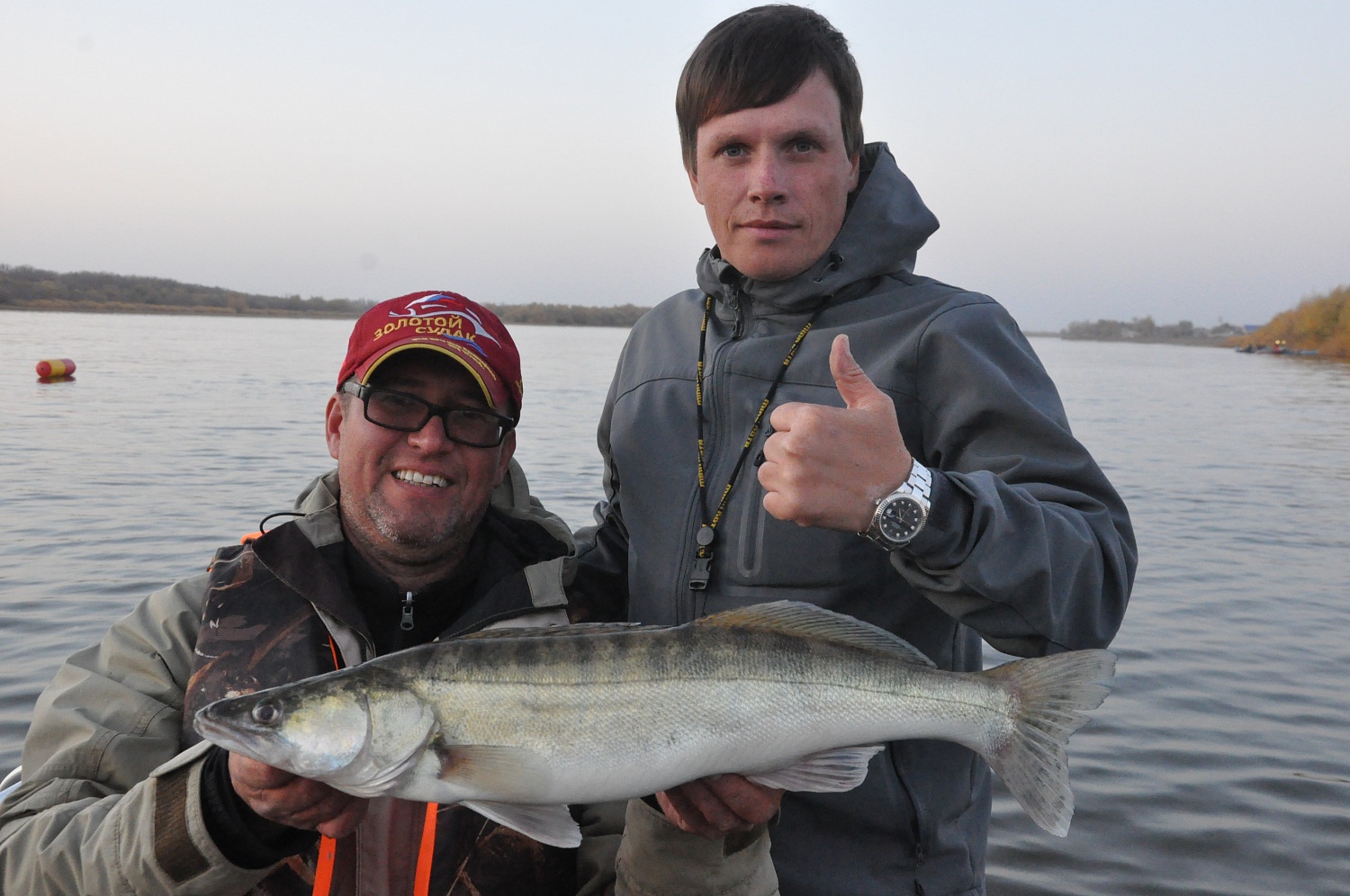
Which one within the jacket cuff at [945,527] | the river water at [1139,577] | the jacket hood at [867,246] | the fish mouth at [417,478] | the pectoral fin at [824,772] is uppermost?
the jacket hood at [867,246]

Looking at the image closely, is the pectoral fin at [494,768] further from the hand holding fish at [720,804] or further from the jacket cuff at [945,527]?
the jacket cuff at [945,527]

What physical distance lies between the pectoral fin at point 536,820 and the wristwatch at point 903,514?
114cm

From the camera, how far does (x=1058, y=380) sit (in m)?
49.7

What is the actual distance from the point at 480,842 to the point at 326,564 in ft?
3.61

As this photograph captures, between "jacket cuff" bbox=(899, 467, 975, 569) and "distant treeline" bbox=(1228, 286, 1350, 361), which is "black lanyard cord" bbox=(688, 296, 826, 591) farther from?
"distant treeline" bbox=(1228, 286, 1350, 361)

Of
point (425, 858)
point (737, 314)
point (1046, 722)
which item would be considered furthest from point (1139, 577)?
point (425, 858)

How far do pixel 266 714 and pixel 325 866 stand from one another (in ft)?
3.06

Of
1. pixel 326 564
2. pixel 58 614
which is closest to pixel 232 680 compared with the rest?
pixel 326 564

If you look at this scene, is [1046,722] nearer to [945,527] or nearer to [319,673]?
[945,527]

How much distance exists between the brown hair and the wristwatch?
1.60 m

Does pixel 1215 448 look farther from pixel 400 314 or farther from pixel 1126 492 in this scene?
pixel 400 314

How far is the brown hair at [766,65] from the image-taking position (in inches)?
137

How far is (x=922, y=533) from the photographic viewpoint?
2.56 metres

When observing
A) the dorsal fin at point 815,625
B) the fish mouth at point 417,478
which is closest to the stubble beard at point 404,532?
the fish mouth at point 417,478
